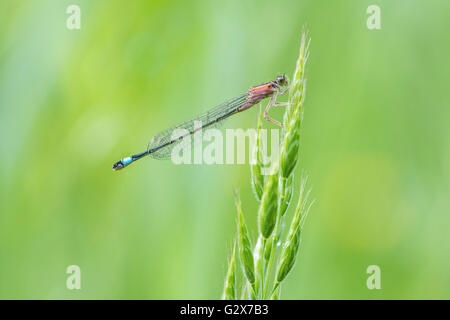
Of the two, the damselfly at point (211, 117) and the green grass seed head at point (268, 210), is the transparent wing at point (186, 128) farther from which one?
the green grass seed head at point (268, 210)

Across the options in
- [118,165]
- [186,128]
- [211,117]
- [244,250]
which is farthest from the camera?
[186,128]

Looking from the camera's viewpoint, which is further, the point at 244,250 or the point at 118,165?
the point at 118,165

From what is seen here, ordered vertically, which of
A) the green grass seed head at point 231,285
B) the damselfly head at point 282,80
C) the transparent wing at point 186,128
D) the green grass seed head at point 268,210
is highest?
the damselfly head at point 282,80

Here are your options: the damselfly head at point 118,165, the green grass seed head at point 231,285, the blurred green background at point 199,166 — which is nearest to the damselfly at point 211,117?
the damselfly head at point 118,165

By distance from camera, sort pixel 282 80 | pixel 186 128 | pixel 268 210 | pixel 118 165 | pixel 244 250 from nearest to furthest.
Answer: pixel 268 210 < pixel 244 250 < pixel 282 80 < pixel 118 165 < pixel 186 128

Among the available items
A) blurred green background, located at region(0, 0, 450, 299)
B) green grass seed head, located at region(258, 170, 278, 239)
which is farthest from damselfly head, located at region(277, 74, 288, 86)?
green grass seed head, located at region(258, 170, 278, 239)

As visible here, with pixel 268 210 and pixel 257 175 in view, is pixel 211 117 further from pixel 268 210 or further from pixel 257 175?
pixel 268 210

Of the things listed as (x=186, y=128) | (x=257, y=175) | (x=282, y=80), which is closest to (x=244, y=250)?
(x=257, y=175)
